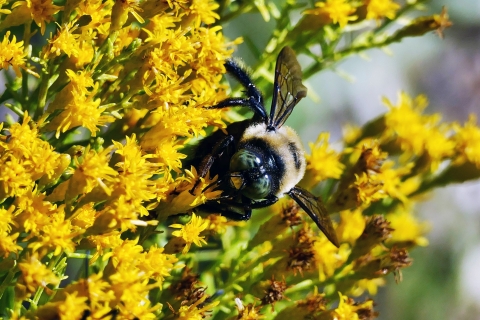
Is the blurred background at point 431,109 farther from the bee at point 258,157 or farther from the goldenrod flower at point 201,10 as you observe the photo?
the goldenrod flower at point 201,10

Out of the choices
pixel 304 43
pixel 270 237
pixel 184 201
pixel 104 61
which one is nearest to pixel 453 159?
pixel 304 43

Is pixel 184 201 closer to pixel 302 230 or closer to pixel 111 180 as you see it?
pixel 111 180

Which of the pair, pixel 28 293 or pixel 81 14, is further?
pixel 81 14

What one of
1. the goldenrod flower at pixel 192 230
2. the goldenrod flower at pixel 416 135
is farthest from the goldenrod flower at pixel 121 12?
the goldenrod flower at pixel 416 135

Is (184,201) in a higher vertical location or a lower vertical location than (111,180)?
lower

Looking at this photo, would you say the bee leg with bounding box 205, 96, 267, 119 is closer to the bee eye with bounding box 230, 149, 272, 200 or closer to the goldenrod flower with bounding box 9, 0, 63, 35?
the bee eye with bounding box 230, 149, 272, 200

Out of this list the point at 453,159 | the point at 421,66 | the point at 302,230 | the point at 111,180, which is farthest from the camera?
the point at 421,66

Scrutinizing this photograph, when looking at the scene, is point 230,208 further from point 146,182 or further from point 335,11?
point 335,11

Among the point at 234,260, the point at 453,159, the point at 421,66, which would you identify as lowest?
the point at 421,66
